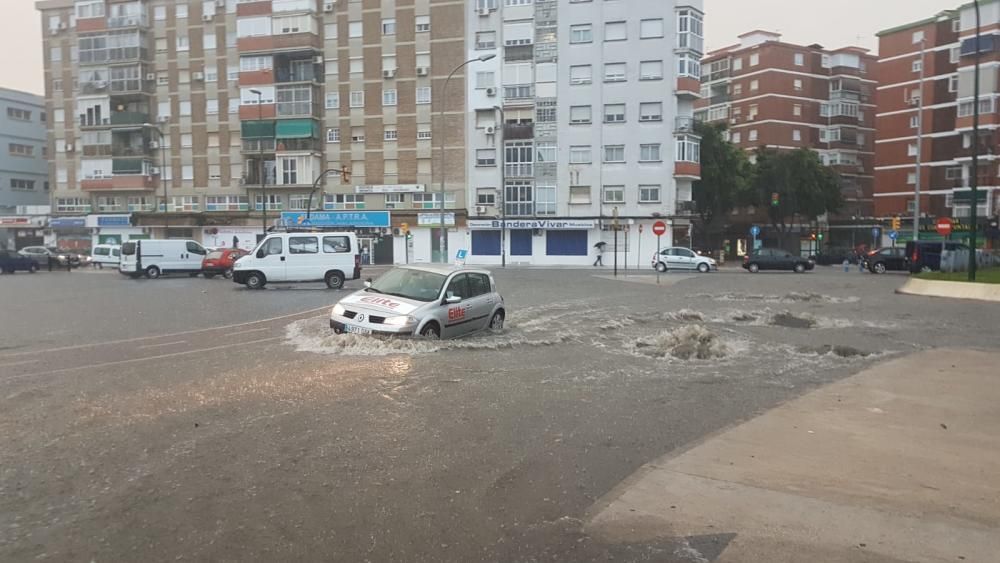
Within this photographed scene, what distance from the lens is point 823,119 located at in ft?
238

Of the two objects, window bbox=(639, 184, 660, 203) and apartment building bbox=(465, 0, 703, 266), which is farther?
window bbox=(639, 184, 660, 203)

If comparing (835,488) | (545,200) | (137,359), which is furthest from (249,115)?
(835,488)

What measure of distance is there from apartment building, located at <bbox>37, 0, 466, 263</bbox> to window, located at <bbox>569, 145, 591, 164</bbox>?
27.5 ft

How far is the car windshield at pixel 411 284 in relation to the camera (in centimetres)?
1190

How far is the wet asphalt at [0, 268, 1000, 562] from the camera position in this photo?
4.15m

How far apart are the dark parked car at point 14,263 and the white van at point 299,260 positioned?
77.0ft

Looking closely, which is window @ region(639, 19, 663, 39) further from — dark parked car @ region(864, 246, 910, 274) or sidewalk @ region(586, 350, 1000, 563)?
sidewalk @ region(586, 350, 1000, 563)

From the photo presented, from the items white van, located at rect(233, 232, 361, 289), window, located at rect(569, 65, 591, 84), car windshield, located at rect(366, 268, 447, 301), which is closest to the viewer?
car windshield, located at rect(366, 268, 447, 301)

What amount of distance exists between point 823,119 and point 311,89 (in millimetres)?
49740

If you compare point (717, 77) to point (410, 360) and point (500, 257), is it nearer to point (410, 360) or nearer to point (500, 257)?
point (500, 257)

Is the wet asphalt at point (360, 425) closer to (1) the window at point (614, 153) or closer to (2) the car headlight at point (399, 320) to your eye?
(2) the car headlight at point (399, 320)

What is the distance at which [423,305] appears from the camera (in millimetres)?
11406

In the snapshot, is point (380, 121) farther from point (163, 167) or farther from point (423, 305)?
point (423, 305)

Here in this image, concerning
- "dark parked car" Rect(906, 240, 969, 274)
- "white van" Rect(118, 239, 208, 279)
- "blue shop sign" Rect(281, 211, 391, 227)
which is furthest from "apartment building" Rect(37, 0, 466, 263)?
"dark parked car" Rect(906, 240, 969, 274)
